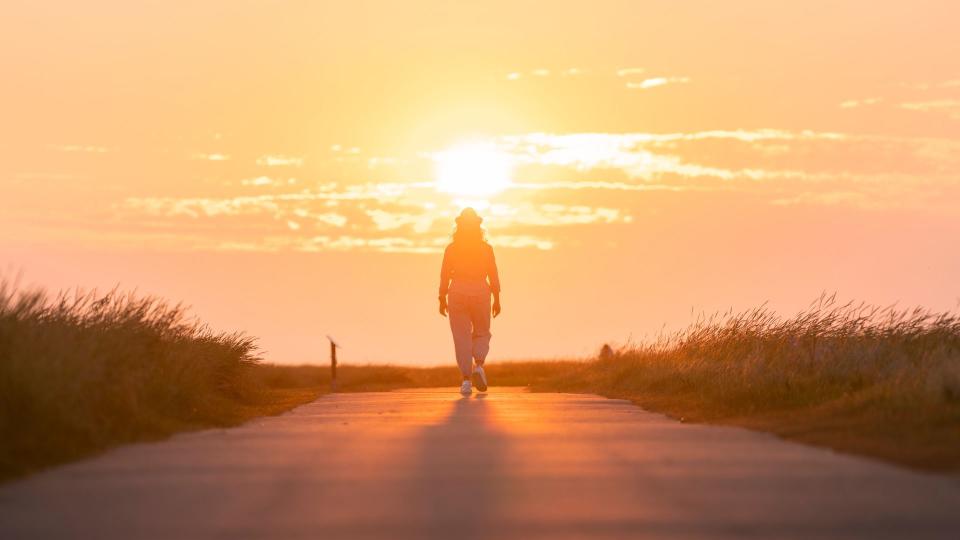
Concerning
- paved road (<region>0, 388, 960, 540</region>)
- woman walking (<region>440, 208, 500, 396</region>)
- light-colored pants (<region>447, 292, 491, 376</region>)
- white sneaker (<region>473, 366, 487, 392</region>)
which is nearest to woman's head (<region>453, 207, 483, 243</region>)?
woman walking (<region>440, 208, 500, 396</region>)

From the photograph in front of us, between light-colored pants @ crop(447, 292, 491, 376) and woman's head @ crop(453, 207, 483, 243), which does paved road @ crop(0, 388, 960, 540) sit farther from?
woman's head @ crop(453, 207, 483, 243)

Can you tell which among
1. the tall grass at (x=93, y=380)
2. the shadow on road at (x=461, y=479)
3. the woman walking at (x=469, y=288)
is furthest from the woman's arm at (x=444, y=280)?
the shadow on road at (x=461, y=479)

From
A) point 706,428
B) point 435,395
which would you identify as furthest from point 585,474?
point 435,395

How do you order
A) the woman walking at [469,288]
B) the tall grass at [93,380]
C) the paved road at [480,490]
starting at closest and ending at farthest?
the paved road at [480,490] < the tall grass at [93,380] < the woman walking at [469,288]

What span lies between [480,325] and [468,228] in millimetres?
1574

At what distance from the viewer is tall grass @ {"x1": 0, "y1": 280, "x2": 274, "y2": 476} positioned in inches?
554

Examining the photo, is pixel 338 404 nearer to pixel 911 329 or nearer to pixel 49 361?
pixel 49 361

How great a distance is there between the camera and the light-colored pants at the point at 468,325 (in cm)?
2561

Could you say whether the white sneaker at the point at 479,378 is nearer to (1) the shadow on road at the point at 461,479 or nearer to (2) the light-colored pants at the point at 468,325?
(2) the light-colored pants at the point at 468,325

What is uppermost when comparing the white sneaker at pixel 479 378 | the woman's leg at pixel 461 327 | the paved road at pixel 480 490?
the woman's leg at pixel 461 327

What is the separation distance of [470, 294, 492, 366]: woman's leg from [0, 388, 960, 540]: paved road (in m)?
9.60

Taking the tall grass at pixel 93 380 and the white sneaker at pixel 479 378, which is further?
the white sneaker at pixel 479 378

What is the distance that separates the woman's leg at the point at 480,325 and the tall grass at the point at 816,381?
2325mm

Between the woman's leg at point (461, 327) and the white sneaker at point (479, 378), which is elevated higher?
the woman's leg at point (461, 327)
